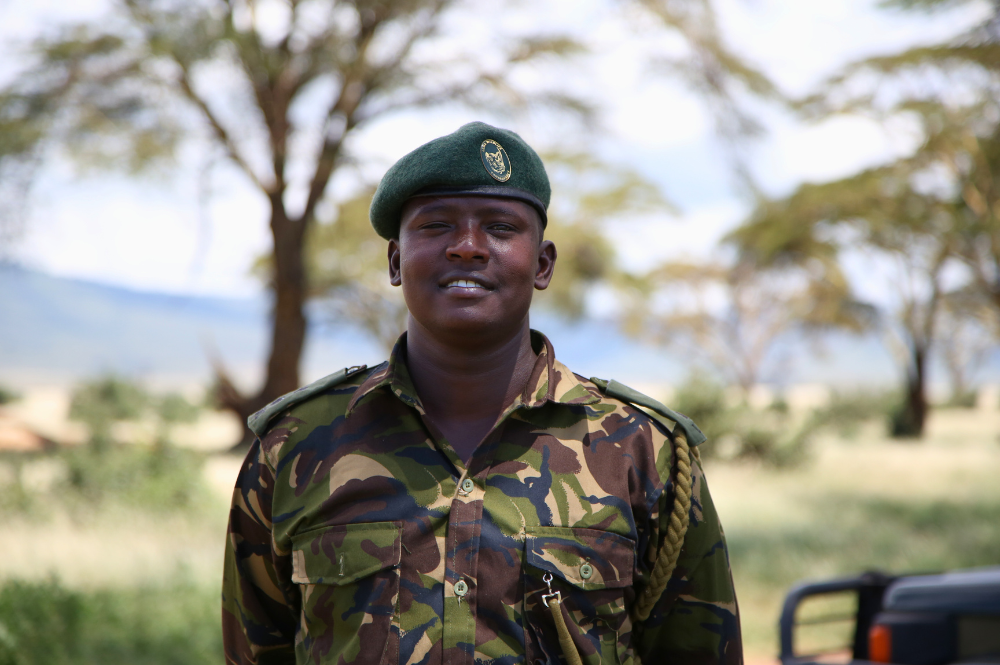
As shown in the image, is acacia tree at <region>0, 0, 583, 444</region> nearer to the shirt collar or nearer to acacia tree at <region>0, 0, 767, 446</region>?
acacia tree at <region>0, 0, 767, 446</region>

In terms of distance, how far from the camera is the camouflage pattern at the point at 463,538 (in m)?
1.56

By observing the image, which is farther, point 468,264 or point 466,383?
point 466,383

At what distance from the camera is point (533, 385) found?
174 cm

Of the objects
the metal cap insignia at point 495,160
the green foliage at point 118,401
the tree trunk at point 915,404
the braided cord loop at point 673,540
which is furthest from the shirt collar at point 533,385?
the tree trunk at point 915,404

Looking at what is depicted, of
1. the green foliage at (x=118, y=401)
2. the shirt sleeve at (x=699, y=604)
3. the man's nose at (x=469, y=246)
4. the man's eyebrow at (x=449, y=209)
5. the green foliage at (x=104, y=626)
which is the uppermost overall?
the green foliage at (x=118, y=401)

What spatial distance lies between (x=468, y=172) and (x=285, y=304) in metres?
9.70

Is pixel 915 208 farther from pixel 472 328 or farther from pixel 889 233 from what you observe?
pixel 472 328

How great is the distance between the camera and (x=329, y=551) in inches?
63.5

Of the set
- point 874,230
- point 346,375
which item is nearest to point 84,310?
point 874,230

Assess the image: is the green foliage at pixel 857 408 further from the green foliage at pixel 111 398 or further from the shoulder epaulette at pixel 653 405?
the shoulder epaulette at pixel 653 405

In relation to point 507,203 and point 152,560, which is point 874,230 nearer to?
point 152,560

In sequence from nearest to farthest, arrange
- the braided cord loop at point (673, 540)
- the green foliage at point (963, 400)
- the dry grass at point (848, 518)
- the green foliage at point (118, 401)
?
the braided cord loop at point (673, 540) → the dry grass at point (848, 518) → the green foliage at point (118, 401) → the green foliage at point (963, 400)

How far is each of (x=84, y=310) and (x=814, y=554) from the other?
180705mm

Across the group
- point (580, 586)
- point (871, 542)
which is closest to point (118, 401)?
point (871, 542)
